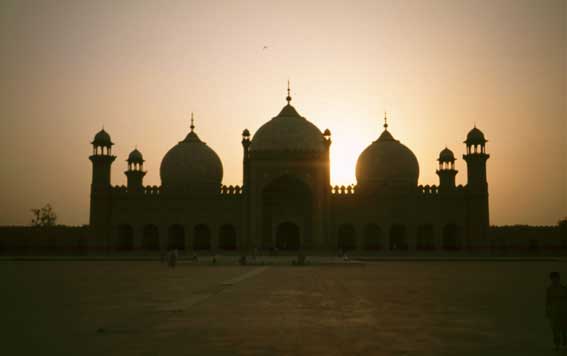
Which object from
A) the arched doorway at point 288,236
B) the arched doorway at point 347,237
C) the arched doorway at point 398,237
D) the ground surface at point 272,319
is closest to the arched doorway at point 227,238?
the arched doorway at point 288,236

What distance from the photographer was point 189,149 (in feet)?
138

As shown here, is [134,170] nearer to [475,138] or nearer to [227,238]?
[227,238]

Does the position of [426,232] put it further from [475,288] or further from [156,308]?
[156,308]

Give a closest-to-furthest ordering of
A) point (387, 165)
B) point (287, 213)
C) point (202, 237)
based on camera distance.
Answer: point (287, 213) < point (202, 237) < point (387, 165)

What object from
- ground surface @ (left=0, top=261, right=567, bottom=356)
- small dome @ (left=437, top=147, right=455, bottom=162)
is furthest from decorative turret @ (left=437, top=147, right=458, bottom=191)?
ground surface @ (left=0, top=261, right=567, bottom=356)

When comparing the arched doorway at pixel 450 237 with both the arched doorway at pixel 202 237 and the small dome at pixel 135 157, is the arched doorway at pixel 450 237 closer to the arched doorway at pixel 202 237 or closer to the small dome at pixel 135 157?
the arched doorway at pixel 202 237

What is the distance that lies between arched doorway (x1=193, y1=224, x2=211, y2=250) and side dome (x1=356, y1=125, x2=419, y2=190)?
10.6 metres

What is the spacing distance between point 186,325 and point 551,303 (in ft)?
14.0

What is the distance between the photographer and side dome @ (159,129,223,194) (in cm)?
4097

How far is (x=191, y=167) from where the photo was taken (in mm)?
41125

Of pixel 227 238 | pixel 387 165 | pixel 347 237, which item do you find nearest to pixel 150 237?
pixel 227 238

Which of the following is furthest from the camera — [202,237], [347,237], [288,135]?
[202,237]

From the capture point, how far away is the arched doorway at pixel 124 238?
37447mm

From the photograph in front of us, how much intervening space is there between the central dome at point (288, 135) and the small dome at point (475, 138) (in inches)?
361
